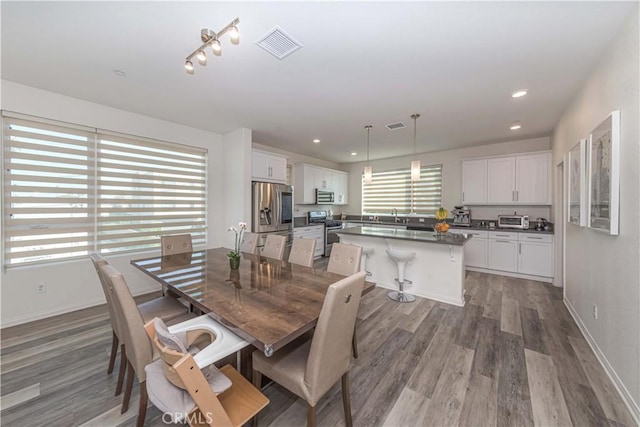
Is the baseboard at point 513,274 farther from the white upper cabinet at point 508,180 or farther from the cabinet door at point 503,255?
the white upper cabinet at point 508,180

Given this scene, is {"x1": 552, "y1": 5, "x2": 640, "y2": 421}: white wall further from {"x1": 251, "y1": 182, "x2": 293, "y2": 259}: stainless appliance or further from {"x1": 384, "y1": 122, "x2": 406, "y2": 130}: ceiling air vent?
{"x1": 251, "y1": 182, "x2": 293, "y2": 259}: stainless appliance

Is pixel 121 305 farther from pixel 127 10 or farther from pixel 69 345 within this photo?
pixel 127 10

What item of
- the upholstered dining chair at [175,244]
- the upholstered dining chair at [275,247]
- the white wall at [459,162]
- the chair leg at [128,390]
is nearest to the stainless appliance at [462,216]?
the white wall at [459,162]

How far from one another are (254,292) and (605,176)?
116 inches

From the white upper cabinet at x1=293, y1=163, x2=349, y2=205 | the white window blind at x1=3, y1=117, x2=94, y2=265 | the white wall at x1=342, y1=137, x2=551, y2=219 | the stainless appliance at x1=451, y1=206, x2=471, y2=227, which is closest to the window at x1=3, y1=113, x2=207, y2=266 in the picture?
the white window blind at x1=3, y1=117, x2=94, y2=265

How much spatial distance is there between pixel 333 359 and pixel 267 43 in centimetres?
234

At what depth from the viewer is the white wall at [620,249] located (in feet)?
5.25

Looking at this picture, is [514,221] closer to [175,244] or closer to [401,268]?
[401,268]

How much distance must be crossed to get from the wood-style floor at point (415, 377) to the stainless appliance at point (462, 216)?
2488 mm

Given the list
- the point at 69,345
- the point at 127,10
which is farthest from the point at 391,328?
the point at 127,10

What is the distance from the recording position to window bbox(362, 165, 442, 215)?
583 centimetres

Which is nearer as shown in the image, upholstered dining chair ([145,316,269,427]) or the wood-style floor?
upholstered dining chair ([145,316,269,427])

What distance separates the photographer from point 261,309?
4.77 feet

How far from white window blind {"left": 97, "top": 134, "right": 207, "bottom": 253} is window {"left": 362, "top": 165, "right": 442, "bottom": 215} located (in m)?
4.44
